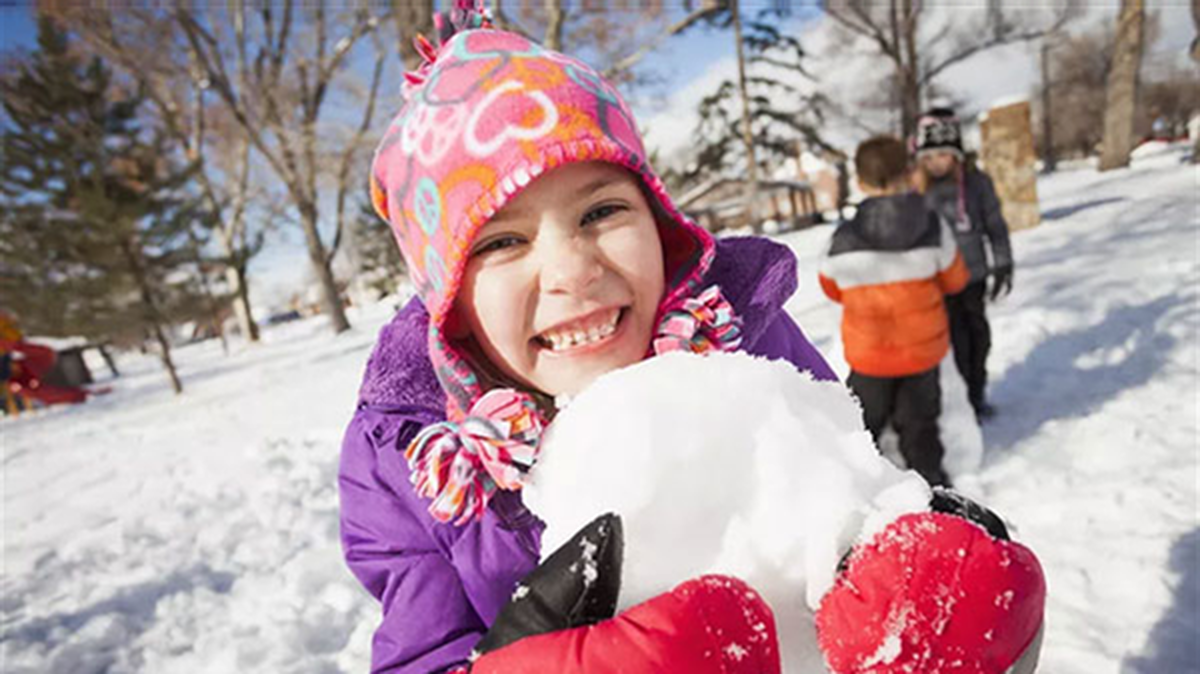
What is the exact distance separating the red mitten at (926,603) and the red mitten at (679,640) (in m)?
0.09

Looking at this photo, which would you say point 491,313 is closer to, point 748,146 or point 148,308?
point 148,308

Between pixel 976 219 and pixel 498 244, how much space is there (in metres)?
3.98

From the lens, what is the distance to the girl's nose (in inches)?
37.1

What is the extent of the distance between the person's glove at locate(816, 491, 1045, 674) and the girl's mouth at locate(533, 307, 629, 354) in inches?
20.5

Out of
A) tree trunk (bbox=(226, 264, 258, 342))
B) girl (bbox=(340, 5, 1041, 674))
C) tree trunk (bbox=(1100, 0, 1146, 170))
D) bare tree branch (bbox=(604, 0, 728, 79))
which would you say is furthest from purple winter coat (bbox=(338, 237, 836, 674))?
tree trunk (bbox=(226, 264, 258, 342))

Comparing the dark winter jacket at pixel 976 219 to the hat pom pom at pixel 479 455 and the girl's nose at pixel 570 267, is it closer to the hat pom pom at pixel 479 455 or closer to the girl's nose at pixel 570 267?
the girl's nose at pixel 570 267

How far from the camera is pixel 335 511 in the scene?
12.5ft

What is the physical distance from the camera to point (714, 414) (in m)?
0.75

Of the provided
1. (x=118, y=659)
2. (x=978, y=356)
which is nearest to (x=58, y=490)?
(x=118, y=659)

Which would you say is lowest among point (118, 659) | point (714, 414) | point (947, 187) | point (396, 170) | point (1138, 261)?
point (1138, 261)

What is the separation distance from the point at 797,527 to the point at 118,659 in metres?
3.11

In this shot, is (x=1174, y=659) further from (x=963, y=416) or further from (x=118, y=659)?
(x=118, y=659)

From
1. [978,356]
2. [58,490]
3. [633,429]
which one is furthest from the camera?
[58,490]

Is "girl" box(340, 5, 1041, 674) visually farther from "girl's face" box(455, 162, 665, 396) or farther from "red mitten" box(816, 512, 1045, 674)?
"red mitten" box(816, 512, 1045, 674)
